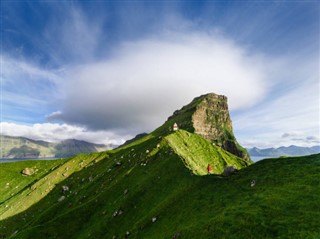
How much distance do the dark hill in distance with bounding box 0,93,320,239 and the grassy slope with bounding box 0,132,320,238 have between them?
0.11 metres

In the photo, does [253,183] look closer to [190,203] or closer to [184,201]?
[190,203]

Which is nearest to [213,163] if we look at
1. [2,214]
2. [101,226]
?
[101,226]

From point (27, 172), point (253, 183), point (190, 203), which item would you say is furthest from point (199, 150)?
point (27, 172)

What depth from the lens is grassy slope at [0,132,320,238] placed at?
30.5m

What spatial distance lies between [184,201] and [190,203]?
233cm

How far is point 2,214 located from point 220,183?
361 feet

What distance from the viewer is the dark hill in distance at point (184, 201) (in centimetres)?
3105

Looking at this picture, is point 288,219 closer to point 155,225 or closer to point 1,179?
point 155,225

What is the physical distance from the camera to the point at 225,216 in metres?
34.0

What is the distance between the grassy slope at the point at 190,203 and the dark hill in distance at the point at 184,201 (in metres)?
0.11

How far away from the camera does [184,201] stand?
48406 millimetres

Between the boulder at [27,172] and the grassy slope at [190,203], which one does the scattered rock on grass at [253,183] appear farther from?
the boulder at [27,172]

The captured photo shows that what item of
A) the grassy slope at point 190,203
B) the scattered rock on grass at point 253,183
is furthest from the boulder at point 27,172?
the scattered rock on grass at point 253,183

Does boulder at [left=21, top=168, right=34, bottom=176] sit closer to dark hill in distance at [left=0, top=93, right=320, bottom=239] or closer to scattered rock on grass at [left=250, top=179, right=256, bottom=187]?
dark hill in distance at [left=0, top=93, right=320, bottom=239]
